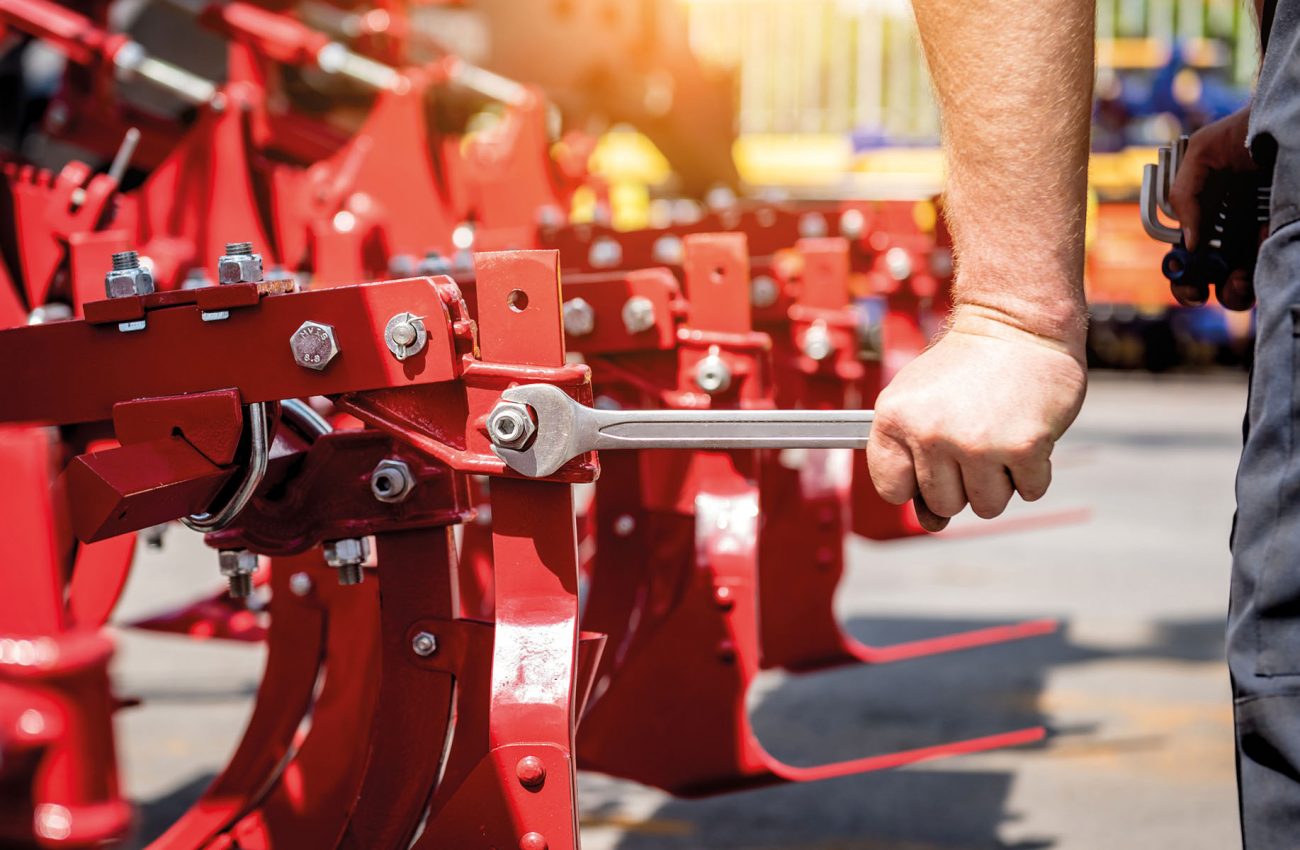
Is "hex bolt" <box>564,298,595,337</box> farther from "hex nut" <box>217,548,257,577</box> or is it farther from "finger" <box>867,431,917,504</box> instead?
"finger" <box>867,431,917,504</box>

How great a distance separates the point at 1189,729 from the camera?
3611 mm

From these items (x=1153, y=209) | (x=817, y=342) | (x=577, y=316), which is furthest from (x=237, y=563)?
(x=817, y=342)

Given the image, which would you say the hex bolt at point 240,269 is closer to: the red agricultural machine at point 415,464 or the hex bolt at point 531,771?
the red agricultural machine at point 415,464

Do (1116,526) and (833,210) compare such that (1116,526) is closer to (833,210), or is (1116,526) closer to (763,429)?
(833,210)

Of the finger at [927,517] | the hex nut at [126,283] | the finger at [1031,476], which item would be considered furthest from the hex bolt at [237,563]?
the finger at [1031,476]

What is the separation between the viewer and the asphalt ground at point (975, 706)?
10.0 feet

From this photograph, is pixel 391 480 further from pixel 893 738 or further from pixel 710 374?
pixel 893 738

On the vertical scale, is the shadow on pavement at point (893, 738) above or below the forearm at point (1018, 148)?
below

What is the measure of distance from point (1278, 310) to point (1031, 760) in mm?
2577

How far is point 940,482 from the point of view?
1.17 m

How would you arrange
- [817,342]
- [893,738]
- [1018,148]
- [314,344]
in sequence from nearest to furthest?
[1018,148]
[314,344]
[817,342]
[893,738]

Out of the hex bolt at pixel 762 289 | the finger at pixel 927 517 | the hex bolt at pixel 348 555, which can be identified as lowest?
the hex bolt at pixel 348 555

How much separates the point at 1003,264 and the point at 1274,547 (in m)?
0.29

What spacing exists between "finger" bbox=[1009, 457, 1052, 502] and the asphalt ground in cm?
151
